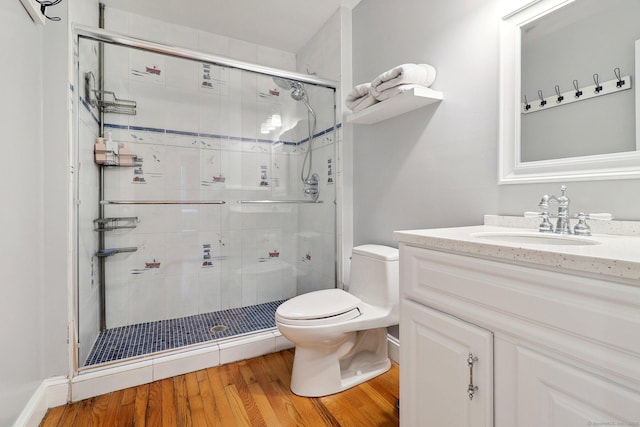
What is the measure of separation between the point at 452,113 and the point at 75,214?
6.38 ft

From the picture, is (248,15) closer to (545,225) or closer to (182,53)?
(182,53)

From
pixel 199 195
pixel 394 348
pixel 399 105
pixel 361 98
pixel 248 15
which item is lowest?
pixel 394 348

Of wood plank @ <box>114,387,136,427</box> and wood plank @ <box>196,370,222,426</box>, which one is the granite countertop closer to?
wood plank @ <box>196,370,222,426</box>

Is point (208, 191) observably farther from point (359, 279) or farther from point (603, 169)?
point (603, 169)

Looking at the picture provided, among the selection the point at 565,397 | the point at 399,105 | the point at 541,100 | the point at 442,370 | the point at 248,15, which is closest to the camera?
the point at 565,397

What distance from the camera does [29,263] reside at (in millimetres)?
1292

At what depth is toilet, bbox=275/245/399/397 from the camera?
1443mm

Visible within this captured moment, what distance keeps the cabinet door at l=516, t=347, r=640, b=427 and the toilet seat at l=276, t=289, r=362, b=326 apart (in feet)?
2.79

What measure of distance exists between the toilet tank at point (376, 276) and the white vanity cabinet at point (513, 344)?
540mm

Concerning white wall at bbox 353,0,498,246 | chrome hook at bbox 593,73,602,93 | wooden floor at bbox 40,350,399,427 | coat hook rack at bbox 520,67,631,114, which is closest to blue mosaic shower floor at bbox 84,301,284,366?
wooden floor at bbox 40,350,399,427

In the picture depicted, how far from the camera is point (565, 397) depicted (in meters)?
0.64

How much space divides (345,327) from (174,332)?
1.30 metres

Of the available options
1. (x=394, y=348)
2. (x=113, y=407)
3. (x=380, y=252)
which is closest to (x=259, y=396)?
(x=113, y=407)

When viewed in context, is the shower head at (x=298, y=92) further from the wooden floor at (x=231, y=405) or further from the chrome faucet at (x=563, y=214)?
the wooden floor at (x=231, y=405)
